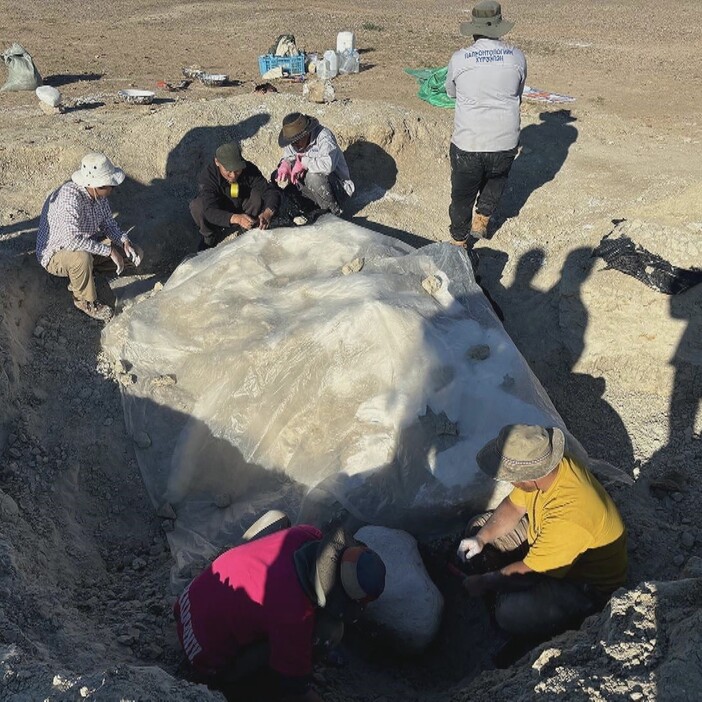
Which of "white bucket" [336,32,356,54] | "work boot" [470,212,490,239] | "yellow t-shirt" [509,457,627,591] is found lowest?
"yellow t-shirt" [509,457,627,591]

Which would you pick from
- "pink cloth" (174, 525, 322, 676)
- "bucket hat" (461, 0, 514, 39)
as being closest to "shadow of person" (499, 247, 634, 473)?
"bucket hat" (461, 0, 514, 39)

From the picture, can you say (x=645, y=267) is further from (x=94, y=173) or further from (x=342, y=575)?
(x=94, y=173)

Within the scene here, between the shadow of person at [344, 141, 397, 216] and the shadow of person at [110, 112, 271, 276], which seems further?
the shadow of person at [344, 141, 397, 216]

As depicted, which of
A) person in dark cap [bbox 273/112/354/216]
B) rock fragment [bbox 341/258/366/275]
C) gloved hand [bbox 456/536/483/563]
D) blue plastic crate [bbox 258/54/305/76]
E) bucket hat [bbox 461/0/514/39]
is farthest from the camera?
blue plastic crate [bbox 258/54/305/76]

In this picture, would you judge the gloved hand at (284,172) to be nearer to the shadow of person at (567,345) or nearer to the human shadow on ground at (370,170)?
the human shadow on ground at (370,170)

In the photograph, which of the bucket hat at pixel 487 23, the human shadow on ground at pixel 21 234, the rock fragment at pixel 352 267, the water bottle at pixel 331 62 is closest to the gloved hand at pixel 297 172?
the bucket hat at pixel 487 23

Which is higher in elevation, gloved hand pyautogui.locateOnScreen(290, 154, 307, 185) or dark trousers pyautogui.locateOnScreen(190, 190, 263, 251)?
gloved hand pyautogui.locateOnScreen(290, 154, 307, 185)

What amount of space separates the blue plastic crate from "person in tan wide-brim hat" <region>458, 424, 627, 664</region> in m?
9.68

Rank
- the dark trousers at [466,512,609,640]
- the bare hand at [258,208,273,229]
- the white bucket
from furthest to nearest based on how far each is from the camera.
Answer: the white bucket → the bare hand at [258,208,273,229] → the dark trousers at [466,512,609,640]

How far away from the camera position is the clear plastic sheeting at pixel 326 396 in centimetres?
307

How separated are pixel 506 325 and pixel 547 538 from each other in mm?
2493

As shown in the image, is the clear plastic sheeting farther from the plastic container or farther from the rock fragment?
the plastic container

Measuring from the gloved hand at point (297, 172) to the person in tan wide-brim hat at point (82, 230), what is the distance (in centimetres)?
157

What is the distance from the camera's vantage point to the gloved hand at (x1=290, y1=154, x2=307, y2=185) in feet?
17.6
